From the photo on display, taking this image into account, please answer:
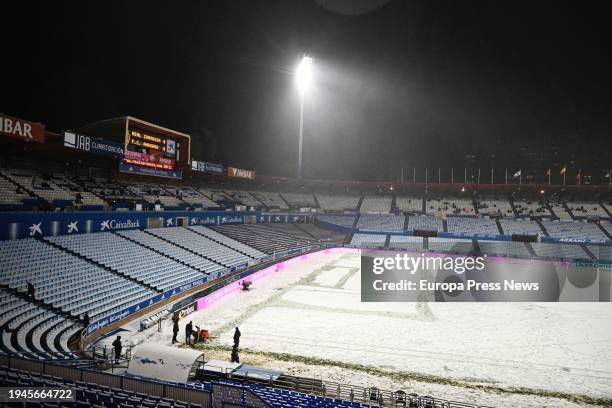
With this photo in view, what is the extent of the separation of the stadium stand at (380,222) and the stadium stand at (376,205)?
249cm

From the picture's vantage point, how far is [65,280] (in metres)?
18.9

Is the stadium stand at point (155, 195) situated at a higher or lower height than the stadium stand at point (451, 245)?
higher

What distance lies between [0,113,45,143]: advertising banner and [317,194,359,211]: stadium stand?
45972 millimetres

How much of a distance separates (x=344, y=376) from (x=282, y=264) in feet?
77.7

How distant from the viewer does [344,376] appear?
13.6 m

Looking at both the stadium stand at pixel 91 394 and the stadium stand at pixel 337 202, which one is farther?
the stadium stand at pixel 337 202

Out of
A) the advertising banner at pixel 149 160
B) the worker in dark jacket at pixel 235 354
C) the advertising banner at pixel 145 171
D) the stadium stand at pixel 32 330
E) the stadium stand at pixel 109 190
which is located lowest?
the worker in dark jacket at pixel 235 354

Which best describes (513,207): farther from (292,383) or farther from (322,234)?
(292,383)

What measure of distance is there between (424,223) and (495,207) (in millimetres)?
14793

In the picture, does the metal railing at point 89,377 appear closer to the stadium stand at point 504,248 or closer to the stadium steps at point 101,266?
the stadium steps at point 101,266

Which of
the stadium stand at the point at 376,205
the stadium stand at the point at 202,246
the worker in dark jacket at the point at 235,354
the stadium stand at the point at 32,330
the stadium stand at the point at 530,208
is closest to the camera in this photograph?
the stadium stand at the point at 32,330

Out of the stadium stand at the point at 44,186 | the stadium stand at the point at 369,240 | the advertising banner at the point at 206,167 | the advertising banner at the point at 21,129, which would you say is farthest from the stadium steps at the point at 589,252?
the advertising banner at the point at 21,129

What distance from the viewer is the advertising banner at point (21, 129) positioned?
70.8 ft

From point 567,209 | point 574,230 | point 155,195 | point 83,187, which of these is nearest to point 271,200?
point 155,195
